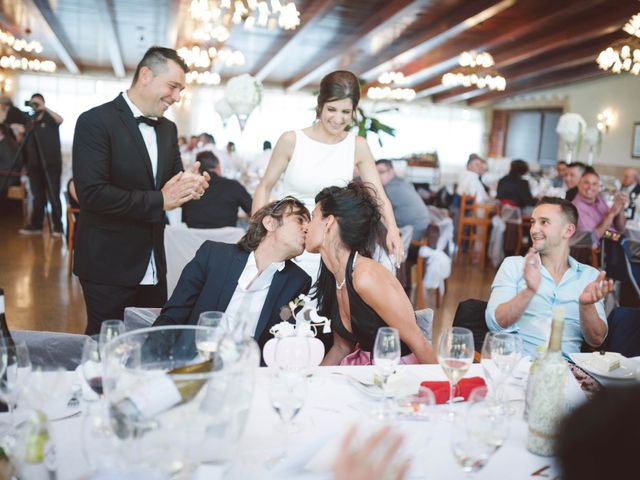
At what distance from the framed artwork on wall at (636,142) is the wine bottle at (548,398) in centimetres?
1523

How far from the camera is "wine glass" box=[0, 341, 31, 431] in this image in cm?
139

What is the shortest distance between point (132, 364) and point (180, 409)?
335 millimetres

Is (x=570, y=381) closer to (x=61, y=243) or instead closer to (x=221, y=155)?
(x=61, y=243)

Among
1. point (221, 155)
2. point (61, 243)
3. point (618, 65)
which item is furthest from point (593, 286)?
point (221, 155)

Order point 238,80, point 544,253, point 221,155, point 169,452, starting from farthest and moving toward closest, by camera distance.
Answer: point 221,155 < point 238,80 < point 544,253 < point 169,452

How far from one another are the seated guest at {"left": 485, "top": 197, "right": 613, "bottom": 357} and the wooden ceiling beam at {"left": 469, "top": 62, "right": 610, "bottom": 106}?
13.4 metres

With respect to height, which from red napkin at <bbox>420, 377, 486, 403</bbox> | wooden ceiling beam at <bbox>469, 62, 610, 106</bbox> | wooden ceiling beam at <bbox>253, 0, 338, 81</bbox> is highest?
wooden ceiling beam at <bbox>469, 62, 610, 106</bbox>

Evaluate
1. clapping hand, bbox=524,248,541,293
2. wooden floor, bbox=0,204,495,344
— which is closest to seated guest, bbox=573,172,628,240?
wooden floor, bbox=0,204,495,344

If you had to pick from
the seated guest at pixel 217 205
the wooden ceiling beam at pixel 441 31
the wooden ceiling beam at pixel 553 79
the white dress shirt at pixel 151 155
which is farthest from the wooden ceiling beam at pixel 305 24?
the white dress shirt at pixel 151 155

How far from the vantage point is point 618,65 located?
7.70 meters

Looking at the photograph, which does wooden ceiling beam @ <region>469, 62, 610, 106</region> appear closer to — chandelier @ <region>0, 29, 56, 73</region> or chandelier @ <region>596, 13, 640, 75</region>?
chandelier @ <region>596, 13, 640, 75</region>

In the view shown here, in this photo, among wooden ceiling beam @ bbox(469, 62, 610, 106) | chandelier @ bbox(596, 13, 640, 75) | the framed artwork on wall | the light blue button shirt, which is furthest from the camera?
wooden ceiling beam @ bbox(469, 62, 610, 106)

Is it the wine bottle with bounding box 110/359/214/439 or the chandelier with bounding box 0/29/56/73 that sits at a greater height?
the chandelier with bounding box 0/29/56/73

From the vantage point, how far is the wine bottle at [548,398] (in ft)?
4.61
